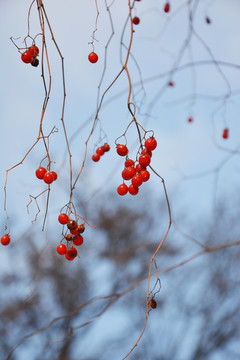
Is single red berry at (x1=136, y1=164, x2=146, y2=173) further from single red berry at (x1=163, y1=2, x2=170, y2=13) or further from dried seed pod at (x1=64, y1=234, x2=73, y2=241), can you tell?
single red berry at (x1=163, y1=2, x2=170, y2=13)

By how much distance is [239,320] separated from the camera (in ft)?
15.4

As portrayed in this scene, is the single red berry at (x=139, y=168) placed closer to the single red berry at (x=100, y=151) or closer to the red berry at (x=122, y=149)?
the red berry at (x=122, y=149)

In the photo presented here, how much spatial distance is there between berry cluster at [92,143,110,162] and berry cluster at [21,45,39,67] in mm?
357

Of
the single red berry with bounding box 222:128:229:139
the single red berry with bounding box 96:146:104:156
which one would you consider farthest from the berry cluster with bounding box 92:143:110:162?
the single red berry with bounding box 222:128:229:139

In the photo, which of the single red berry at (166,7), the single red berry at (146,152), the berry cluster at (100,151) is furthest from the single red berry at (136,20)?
the single red berry at (146,152)

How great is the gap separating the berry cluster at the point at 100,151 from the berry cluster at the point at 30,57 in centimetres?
36

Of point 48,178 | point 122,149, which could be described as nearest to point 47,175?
point 48,178

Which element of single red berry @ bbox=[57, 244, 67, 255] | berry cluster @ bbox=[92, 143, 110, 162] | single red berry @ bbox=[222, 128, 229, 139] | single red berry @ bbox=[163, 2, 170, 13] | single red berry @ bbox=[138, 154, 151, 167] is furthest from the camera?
single red berry @ bbox=[222, 128, 229, 139]

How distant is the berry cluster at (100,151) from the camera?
1.06m

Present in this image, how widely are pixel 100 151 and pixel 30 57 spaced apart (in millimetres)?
Answer: 367

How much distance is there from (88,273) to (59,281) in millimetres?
326

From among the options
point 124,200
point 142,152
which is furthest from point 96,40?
point 124,200

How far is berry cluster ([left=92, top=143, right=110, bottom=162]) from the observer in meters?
1.06

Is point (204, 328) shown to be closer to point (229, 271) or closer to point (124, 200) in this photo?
point (229, 271)
